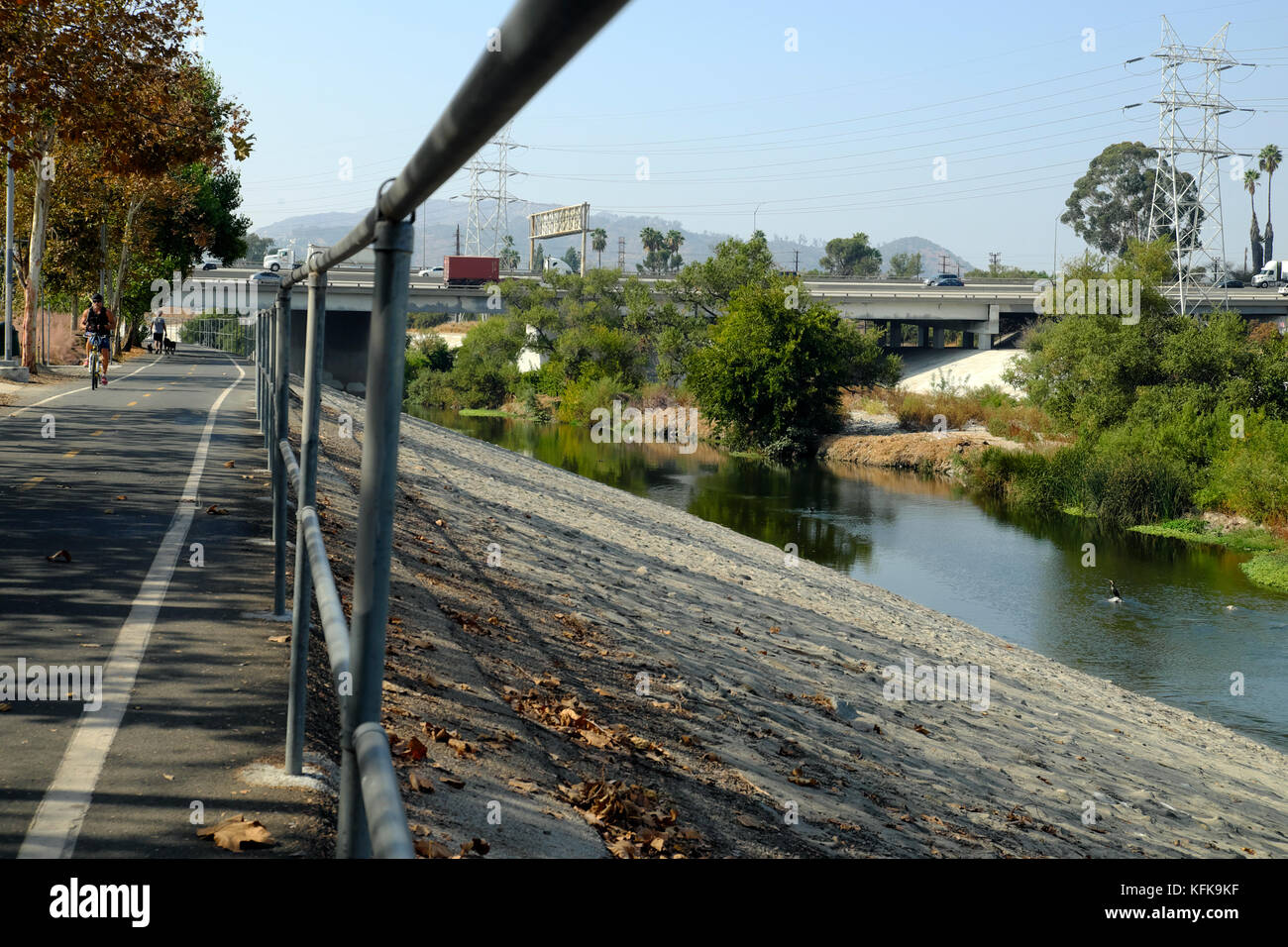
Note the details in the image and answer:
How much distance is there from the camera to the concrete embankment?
7.12 metres

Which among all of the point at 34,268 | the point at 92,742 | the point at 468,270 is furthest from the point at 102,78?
the point at 468,270

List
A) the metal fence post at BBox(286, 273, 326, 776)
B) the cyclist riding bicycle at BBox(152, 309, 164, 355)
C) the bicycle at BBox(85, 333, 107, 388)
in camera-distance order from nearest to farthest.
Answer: the metal fence post at BBox(286, 273, 326, 776), the bicycle at BBox(85, 333, 107, 388), the cyclist riding bicycle at BBox(152, 309, 164, 355)

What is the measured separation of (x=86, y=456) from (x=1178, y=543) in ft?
103

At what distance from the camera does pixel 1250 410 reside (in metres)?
43.1

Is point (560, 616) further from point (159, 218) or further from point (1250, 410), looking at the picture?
point (159, 218)

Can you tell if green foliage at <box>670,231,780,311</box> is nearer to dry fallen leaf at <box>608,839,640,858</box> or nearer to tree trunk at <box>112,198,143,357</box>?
tree trunk at <box>112,198,143,357</box>

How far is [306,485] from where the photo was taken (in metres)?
4.50

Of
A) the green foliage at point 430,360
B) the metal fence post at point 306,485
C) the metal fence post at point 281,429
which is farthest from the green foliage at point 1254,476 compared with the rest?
the green foliage at point 430,360

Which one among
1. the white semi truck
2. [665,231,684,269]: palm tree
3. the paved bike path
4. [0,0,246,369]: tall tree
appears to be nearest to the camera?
the paved bike path

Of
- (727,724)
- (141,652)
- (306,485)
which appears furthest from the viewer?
(727,724)

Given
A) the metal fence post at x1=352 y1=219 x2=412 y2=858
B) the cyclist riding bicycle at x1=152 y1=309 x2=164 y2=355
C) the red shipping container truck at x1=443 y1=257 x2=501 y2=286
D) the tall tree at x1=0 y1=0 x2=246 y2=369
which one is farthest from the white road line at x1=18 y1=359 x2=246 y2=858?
the red shipping container truck at x1=443 y1=257 x2=501 y2=286

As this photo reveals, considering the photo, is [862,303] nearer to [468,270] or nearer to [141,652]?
[468,270]

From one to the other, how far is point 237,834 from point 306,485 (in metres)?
1.29

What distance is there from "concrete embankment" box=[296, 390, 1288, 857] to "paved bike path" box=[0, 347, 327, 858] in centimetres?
86
